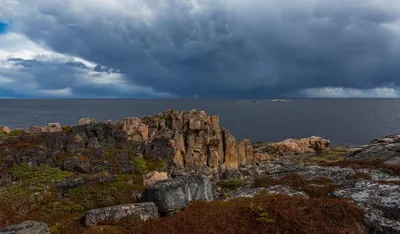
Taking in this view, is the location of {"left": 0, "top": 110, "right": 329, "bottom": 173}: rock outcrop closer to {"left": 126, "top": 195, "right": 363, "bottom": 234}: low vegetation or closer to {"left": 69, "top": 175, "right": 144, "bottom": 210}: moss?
{"left": 69, "top": 175, "right": 144, "bottom": 210}: moss

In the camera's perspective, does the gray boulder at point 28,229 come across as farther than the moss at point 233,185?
No

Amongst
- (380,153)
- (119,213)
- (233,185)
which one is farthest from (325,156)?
(119,213)

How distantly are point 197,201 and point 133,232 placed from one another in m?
5.19

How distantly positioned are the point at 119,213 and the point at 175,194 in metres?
3.50

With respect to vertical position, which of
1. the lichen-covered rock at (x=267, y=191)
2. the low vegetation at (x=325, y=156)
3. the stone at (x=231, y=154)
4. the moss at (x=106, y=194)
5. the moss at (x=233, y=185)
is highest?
the lichen-covered rock at (x=267, y=191)

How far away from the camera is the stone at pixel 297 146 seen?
87.5 m

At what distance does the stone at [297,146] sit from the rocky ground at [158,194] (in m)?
40.3

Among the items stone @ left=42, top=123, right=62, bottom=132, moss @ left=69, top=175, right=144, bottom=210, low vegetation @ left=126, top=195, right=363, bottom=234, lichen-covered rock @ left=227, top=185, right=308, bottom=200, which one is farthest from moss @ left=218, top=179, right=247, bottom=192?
stone @ left=42, top=123, right=62, bottom=132

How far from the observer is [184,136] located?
6606 cm

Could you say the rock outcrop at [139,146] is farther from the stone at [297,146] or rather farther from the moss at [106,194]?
the moss at [106,194]

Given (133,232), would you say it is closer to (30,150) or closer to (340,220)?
(340,220)

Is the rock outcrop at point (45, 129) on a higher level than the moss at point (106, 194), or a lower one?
higher

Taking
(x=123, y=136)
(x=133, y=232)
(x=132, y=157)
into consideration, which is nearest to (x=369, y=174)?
(x=133, y=232)

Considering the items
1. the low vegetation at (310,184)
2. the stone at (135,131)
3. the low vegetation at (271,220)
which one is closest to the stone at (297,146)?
the stone at (135,131)
